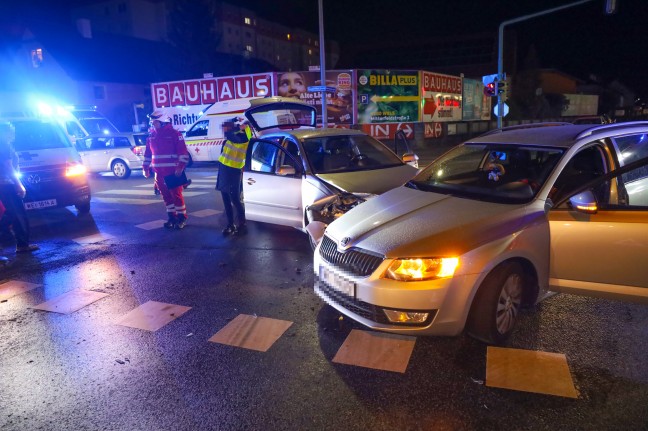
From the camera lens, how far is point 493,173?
14.9 ft

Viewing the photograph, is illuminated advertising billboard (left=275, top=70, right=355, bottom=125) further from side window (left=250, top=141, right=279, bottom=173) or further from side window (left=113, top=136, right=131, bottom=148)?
side window (left=250, top=141, right=279, bottom=173)

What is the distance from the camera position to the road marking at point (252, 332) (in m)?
4.04

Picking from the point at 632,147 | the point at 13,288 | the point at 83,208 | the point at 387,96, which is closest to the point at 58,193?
the point at 83,208

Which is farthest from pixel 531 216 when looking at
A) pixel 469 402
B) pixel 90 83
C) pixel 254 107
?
pixel 90 83

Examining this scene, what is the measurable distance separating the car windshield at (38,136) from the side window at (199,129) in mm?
8845

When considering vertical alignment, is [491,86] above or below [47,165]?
above

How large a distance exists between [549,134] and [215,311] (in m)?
3.75

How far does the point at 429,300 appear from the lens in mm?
3398

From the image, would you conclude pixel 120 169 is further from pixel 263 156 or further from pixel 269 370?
pixel 269 370

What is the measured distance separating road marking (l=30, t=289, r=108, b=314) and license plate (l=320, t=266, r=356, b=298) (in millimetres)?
2911

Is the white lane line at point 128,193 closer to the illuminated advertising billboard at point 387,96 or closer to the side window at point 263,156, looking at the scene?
the side window at point 263,156

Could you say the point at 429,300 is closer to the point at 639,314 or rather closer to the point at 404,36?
the point at 639,314

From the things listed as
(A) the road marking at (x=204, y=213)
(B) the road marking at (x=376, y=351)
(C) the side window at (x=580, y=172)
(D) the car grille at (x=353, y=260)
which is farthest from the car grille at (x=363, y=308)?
(A) the road marking at (x=204, y=213)

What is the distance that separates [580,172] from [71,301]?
5.59m
